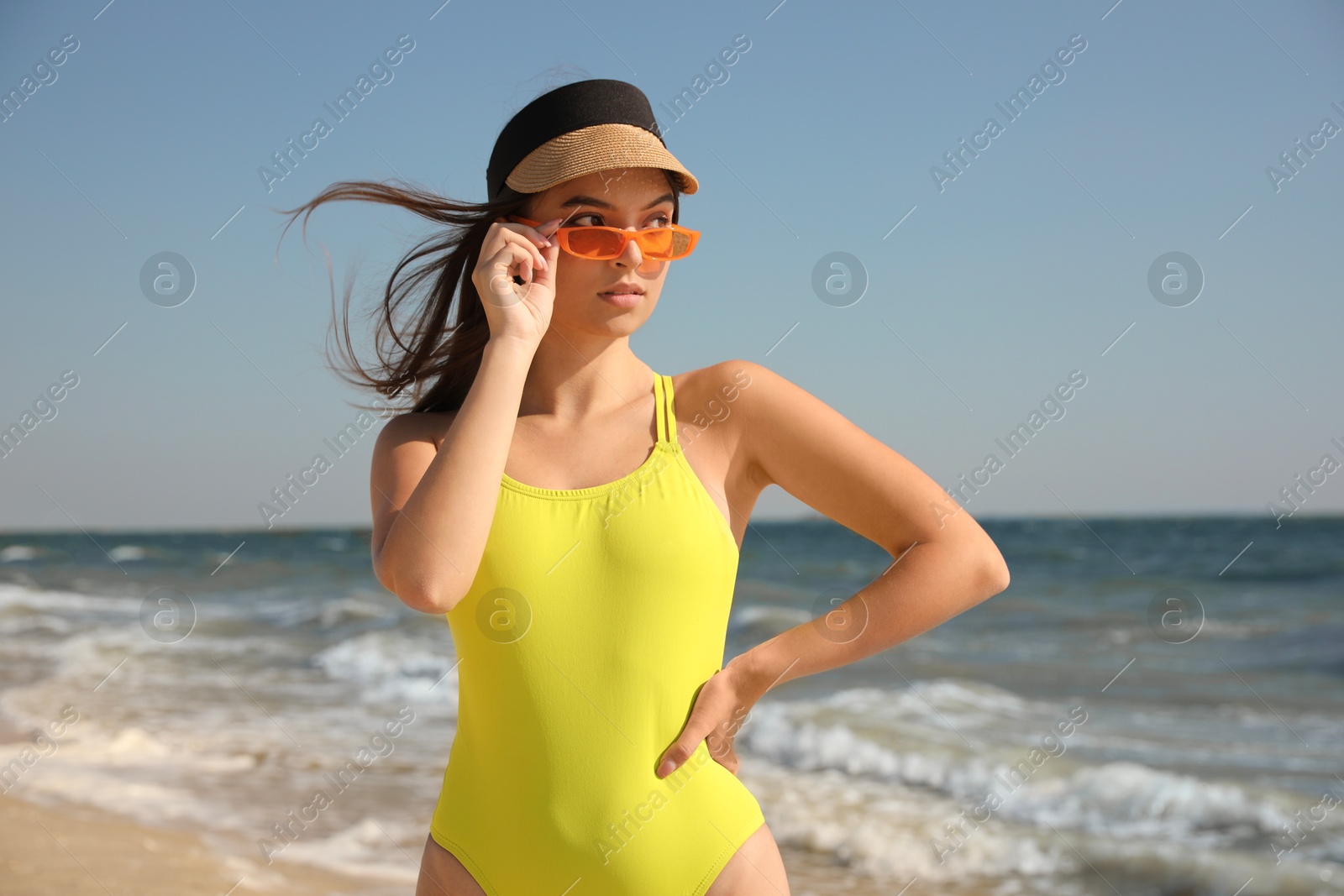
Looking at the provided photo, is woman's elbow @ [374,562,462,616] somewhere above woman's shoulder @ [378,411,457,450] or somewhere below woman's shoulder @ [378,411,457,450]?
below

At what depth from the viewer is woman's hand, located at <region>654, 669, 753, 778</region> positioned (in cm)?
180

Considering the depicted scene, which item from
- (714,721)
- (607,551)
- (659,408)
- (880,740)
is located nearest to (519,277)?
(659,408)

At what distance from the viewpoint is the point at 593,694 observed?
1.83 metres

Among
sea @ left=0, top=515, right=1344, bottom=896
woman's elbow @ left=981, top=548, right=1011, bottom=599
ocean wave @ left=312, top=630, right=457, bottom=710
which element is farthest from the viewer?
ocean wave @ left=312, top=630, right=457, bottom=710

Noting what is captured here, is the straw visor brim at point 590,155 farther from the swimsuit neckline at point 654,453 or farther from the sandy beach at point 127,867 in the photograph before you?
the sandy beach at point 127,867

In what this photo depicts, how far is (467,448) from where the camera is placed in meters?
1.69

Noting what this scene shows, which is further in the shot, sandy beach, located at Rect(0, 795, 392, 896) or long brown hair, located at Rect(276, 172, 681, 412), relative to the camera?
sandy beach, located at Rect(0, 795, 392, 896)

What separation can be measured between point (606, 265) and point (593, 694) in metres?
0.75

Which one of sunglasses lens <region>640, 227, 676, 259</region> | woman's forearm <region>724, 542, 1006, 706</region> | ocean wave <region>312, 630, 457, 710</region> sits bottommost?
ocean wave <region>312, 630, 457, 710</region>

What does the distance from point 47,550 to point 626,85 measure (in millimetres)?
40820

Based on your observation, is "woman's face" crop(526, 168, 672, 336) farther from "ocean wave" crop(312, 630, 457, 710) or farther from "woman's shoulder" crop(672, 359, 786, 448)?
"ocean wave" crop(312, 630, 457, 710)

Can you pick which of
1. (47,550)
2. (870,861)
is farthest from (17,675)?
(47,550)

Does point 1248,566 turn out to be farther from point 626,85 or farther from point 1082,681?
point 626,85

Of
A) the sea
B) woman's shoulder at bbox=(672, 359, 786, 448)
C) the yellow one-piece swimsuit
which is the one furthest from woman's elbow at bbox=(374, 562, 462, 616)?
the sea
